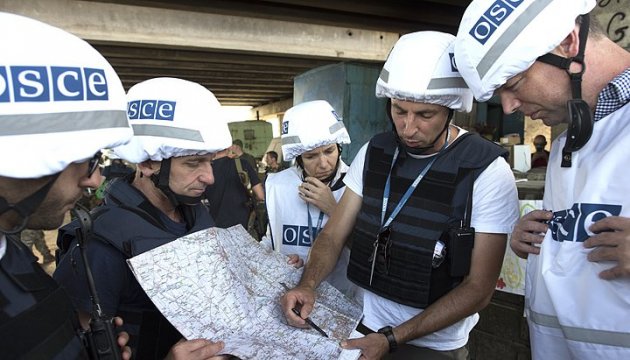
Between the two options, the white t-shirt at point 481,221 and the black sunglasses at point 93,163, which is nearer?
the black sunglasses at point 93,163

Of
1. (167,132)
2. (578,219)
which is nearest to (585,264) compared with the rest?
(578,219)

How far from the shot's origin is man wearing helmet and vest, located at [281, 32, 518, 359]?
5.40 feet

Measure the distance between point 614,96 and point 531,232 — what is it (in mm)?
446

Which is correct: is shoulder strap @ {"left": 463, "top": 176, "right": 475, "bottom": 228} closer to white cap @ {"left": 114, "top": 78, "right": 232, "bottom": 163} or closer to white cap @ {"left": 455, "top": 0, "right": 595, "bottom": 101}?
white cap @ {"left": 455, "top": 0, "right": 595, "bottom": 101}

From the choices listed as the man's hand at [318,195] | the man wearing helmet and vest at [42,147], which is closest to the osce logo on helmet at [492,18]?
the man wearing helmet and vest at [42,147]

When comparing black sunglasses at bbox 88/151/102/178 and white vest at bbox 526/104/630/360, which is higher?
black sunglasses at bbox 88/151/102/178

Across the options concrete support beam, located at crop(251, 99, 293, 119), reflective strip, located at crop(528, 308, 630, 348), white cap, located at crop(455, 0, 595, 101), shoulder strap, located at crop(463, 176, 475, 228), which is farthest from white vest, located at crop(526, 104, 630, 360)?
concrete support beam, located at crop(251, 99, 293, 119)

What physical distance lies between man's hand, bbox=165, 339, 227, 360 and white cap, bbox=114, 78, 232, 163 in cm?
72

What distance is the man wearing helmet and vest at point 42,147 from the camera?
2.94ft

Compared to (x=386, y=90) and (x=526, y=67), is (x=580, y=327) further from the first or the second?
(x=386, y=90)

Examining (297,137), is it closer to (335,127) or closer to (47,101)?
(335,127)

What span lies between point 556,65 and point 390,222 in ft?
2.81

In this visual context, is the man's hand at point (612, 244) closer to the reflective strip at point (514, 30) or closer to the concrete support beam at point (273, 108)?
the reflective strip at point (514, 30)

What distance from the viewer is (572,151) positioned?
1220 mm
